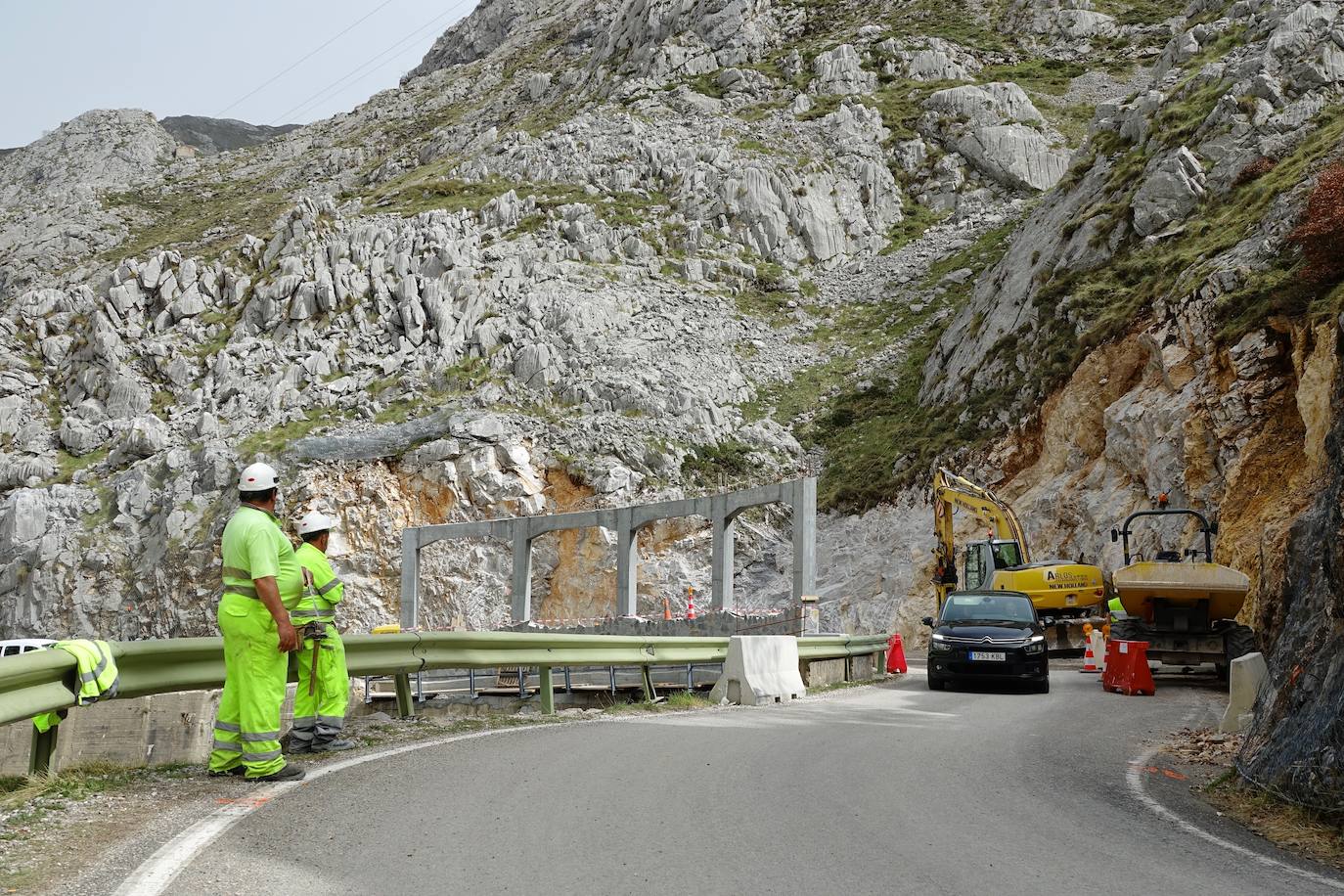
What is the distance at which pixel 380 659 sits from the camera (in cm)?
851

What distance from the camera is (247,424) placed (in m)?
43.3

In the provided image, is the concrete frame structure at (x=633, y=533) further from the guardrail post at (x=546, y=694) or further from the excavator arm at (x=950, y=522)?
the guardrail post at (x=546, y=694)

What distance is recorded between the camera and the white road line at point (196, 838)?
4.24m

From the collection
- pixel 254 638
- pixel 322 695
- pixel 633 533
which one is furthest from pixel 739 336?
pixel 254 638

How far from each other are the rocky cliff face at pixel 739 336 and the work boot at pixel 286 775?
48.8 feet

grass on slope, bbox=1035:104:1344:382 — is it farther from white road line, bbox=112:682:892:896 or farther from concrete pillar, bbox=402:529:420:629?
concrete pillar, bbox=402:529:420:629

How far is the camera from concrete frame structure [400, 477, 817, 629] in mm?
27672

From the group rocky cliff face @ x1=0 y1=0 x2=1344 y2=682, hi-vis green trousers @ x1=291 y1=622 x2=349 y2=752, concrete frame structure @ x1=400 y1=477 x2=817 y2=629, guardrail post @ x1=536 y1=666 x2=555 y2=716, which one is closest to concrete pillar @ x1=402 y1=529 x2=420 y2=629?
concrete frame structure @ x1=400 y1=477 x2=817 y2=629

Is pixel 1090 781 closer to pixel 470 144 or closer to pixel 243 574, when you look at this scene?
pixel 243 574

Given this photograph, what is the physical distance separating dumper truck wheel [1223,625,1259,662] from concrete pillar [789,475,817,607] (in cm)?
1161

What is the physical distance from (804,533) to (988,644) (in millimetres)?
12024

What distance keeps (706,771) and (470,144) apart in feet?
232

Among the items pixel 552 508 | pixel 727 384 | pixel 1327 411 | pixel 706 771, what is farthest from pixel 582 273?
pixel 706 771

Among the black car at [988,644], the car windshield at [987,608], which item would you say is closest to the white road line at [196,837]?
the black car at [988,644]
